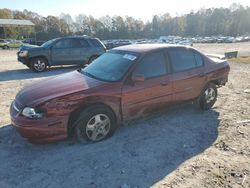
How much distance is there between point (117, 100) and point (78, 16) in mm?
113563

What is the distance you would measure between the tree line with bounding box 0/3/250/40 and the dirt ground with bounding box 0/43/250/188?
74.1m

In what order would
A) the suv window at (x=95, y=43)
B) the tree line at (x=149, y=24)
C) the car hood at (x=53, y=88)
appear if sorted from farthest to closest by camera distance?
the tree line at (x=149, y=24) < the suv window at (x=95, y=43) < the car hood at (x=53, y=88)

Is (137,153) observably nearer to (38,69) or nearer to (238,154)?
(238,154)

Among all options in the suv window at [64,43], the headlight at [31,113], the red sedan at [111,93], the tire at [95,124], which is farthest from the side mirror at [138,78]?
the suv window at [64,43]

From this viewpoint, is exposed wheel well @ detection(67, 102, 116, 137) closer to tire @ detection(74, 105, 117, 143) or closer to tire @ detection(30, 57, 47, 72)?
tire @ detection(74, 105, 117, 143)

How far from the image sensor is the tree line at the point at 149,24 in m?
83.0

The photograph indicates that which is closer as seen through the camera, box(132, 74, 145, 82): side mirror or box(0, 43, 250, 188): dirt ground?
box(0, 43, 250, 188): dirt ground

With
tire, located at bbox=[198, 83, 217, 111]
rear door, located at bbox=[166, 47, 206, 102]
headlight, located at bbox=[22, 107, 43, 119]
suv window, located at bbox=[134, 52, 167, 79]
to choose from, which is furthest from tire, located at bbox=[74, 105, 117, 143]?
tire, located at bbox=[198, 83, 217, 111]

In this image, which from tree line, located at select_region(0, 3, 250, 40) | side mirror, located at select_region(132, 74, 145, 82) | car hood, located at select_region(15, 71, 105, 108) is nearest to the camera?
car hood, located at select_region(15, 71, 105, 108)

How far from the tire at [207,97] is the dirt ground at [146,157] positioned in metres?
0.37

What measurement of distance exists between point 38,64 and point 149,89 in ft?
29.6

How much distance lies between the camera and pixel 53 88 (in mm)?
4770

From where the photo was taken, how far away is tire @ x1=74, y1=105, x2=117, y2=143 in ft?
14.8

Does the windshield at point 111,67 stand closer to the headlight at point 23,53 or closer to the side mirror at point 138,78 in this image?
the side mirror at point 138,78
